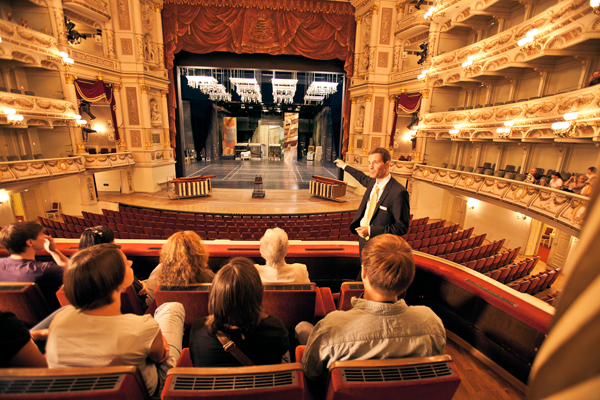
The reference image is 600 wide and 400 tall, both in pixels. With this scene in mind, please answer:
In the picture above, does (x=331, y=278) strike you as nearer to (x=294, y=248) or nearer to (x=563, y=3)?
(x=294, y=248)

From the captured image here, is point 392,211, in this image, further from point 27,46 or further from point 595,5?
point 27,46

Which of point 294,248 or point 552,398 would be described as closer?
point 552,398

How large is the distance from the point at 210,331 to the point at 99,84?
14.3m

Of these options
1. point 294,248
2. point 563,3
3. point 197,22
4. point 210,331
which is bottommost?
point 294,248

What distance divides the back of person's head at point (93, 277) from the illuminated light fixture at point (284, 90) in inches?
665

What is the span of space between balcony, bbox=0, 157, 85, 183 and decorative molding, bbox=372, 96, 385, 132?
13199 millimetres

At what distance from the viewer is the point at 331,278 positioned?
332 cm

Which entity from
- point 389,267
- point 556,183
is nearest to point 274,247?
point 389,267

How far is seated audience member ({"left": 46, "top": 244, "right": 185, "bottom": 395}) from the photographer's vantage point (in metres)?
1.30

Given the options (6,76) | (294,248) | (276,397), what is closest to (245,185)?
(6,76)

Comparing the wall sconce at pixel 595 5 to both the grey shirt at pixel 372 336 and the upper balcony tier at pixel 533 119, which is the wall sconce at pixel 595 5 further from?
the grey shirt at pixel 372 336

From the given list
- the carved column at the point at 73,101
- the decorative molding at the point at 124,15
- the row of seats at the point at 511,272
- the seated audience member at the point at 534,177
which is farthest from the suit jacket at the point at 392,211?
the decorative molding at the point at 124,15

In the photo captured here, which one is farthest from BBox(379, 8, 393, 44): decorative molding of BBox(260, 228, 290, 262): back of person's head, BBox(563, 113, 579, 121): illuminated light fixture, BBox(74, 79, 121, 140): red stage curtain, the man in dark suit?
BBox(260, 228, 290, 262): back of person's head

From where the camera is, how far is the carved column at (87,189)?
11273 mm
